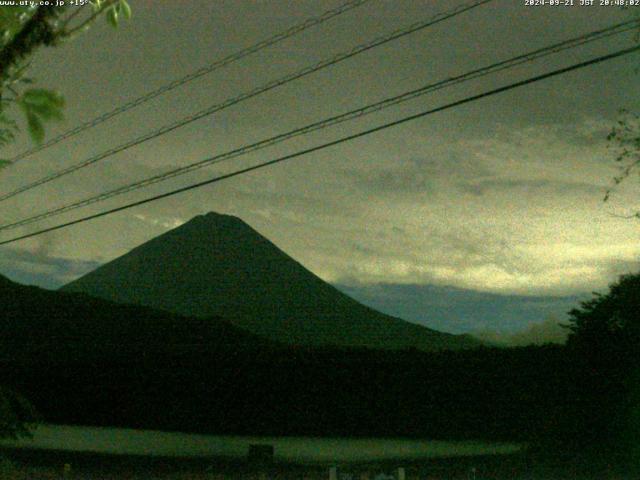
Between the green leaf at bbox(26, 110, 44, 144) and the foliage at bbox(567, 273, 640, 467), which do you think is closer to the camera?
the green leaf at bbox(26, 110, 44, 144)

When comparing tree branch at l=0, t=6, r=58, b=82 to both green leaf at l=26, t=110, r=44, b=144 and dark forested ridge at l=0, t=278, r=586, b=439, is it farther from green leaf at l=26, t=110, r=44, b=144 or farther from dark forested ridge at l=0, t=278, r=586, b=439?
dark forested ridge at l=0, t=278, r=586, b=439

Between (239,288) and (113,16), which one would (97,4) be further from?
(239,288)

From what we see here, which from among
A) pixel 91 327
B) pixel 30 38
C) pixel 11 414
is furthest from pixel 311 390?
pixel 91 327

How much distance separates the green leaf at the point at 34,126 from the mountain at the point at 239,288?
59.9 m

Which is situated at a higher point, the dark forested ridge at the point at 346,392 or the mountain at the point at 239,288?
the mountain at the point at 239,288

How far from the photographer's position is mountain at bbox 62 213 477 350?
69.0 metres

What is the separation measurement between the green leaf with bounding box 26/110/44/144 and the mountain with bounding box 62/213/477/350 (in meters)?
59.9

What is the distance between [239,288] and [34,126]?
285ft

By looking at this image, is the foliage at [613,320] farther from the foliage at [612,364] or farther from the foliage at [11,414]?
the foliage at [11,414]

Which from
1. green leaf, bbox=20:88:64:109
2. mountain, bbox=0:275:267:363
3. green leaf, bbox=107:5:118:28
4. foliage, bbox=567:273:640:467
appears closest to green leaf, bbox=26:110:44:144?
green leaf, bbox=20:88:64:109

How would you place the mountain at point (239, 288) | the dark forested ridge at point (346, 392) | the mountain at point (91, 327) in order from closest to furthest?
1. the dark forested ridge at point (346, 392)
2. the mountain at point (91, 327)
3. the mountain at point (239, 288)

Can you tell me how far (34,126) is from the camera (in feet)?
10.8

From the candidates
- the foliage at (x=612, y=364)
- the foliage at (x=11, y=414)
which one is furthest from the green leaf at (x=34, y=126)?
the foliage at (x=612, y=364)

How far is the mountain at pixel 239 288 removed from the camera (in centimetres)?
6900
